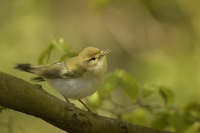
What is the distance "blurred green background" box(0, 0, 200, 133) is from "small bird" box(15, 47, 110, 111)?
58.4 inches

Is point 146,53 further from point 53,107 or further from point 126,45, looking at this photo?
point 53,107

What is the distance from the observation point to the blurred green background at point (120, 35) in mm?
5719

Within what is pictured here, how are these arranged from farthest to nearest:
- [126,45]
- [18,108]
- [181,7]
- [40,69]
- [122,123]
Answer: [126,45]
[181,7]
[40,69]
[122,123]
[18,108]

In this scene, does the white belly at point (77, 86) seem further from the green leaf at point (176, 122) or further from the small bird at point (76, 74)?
the green leaf at point (176, 122)

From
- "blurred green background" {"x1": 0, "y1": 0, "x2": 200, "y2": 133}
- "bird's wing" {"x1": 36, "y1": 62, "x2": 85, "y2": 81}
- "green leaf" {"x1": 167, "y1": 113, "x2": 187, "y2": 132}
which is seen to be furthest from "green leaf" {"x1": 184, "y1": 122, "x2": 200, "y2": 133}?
"blurred green background" {"x1": 0, "y1": 0, "x2": 200, "y2": 133}

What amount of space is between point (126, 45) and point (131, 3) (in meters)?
0.75

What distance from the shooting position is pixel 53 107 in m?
2.33

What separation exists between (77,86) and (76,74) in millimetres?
124

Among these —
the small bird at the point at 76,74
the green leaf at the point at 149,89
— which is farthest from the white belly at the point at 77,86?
the green leaf at the point at 149,89

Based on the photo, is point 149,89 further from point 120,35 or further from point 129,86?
point 120,35

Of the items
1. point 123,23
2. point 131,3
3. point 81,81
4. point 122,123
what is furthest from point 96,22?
point 122,123

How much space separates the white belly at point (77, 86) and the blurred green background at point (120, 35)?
163 cm

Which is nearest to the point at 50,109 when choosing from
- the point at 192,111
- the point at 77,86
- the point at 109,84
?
the point at 109,84

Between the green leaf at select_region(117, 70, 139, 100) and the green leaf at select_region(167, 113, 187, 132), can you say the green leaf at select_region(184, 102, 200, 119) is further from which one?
the green leaf at select_region(117, 70, 139, 100)
